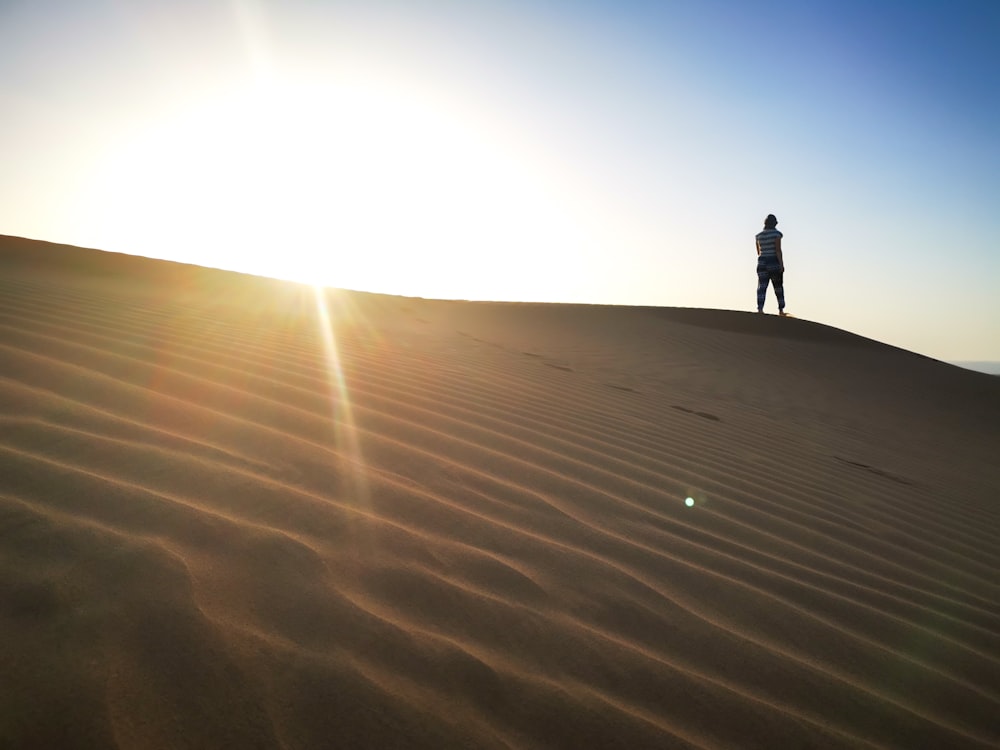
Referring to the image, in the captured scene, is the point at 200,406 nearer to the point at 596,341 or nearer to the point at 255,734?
the point at 255,734

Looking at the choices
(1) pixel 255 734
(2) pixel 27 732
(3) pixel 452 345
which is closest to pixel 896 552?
(1) pixel 255 734

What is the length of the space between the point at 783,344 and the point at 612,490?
10.9 meters

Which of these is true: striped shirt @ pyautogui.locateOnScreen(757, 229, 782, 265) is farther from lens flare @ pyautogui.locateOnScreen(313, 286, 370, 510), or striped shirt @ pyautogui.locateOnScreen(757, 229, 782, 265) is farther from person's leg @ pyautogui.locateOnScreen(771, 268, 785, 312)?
lens flare @ pyautogui.locateOnScreen(313, 286, 370, 510)

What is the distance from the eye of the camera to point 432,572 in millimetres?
1618

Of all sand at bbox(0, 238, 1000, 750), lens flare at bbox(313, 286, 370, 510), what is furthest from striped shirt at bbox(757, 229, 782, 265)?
lens flare at bbox(313, 286, 370, 510)

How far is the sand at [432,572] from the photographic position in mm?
1167

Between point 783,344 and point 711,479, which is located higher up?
point 783,344

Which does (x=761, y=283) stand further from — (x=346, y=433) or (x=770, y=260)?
(x=346, y=433)

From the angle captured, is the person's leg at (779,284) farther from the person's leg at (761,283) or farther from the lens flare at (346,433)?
the lens flare at (346,433)

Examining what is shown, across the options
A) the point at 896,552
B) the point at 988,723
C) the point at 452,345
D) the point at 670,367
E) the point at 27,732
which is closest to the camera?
the point at 27,732

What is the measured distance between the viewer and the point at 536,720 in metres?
1.20

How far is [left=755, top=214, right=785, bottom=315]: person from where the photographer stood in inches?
448

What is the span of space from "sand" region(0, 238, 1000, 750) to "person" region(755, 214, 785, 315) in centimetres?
846

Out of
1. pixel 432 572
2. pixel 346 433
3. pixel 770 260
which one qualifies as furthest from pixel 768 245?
pixel 432 572
